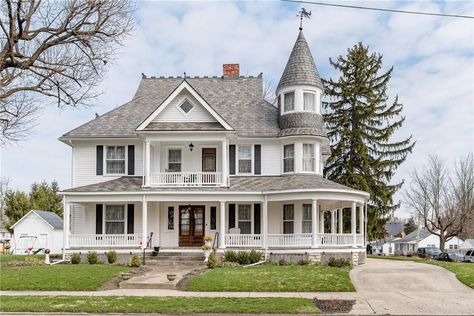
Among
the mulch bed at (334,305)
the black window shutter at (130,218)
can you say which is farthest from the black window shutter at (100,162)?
the mulch bed at (334,305)

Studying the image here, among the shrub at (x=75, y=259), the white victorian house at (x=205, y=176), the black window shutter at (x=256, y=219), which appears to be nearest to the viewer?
the shrub at (x=75, y=259)

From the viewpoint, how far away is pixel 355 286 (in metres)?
18.9

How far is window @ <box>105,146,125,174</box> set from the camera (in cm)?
2977

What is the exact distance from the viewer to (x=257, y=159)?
97.3ft

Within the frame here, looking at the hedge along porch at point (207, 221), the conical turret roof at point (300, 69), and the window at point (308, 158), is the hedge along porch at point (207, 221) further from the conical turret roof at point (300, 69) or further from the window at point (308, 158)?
the conical turret roof at point (300, 69)

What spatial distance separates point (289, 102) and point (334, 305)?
16.5 metres

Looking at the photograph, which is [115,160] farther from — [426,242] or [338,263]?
[426,242]

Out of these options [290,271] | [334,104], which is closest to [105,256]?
[290,271]

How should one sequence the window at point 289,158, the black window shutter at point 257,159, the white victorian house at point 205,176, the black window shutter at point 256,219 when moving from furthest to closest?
the black window shutter at point 257,159, the window at point 289,158, the black window shutter at point 256,219, the white victorian house at point 205,176

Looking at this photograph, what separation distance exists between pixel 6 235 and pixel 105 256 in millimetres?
54472

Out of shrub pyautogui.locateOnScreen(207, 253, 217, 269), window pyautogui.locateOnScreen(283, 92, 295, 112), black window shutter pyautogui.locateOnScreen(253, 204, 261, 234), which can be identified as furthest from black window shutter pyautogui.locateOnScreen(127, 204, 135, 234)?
window pyautogui.locateOnScreen(283, 92, 295, 112)

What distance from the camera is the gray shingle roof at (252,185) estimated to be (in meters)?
26.8

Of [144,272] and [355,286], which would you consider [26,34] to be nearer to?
[144,272]

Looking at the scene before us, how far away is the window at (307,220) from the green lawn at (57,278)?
952 centimetres
